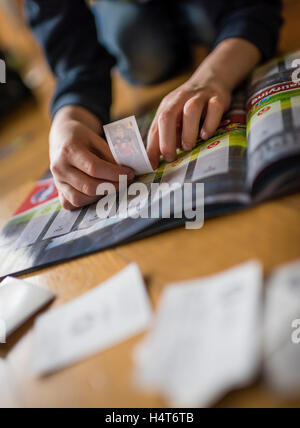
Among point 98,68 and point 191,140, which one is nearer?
point 191,140

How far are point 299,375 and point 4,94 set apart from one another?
1773 millimetres

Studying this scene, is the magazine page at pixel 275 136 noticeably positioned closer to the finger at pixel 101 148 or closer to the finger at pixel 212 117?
the finger at pixel 212 117

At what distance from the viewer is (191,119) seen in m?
0.53

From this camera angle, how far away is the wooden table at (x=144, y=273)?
0.32 meters

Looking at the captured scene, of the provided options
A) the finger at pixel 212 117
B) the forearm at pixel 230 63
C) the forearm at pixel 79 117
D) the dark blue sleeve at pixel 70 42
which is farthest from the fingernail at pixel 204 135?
the dark blue sleeve at pixel 70 42

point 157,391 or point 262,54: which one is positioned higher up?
point 262,54

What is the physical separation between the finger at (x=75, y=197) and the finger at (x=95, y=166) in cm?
4

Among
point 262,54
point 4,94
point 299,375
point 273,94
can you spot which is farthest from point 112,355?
point 4,94

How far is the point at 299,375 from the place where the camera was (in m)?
0.26

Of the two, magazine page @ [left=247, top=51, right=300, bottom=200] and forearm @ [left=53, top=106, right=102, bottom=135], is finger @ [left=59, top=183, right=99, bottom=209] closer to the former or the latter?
forearm @ [left=53, top=106, right=102, bottom=135]

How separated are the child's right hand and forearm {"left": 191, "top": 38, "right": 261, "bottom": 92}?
0.69 ft

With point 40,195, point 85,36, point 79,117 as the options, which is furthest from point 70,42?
point 40,195

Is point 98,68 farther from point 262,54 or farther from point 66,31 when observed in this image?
point 262,54

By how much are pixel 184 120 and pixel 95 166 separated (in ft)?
0.50
